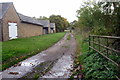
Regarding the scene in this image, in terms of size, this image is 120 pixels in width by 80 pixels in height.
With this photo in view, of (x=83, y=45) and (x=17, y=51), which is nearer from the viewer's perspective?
(x=17, y=51)

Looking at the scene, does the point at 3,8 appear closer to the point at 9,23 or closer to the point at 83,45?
the point at 9,23

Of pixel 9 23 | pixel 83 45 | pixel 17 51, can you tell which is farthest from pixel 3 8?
pixel 83 45

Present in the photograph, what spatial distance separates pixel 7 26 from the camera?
750 inches

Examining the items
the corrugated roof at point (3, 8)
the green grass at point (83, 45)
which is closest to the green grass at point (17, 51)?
the green grass at point (83, 45)

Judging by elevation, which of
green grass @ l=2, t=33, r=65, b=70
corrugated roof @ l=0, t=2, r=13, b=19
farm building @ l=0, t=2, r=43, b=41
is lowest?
green grass @ l=2, t=33, r=65, b=70

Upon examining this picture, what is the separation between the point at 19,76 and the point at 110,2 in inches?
201

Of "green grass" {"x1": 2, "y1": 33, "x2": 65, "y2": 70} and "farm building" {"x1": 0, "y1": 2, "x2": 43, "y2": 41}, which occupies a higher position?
"farm building" {"x1": 0, "y1": 2, "x2": 43, "y2": 41}

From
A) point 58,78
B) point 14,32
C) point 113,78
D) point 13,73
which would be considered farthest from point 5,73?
point 14,32

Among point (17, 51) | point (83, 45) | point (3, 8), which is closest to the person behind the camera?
point (17, 51)

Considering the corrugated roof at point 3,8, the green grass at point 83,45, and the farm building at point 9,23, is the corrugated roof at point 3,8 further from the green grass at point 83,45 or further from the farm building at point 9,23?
the green grass at point 83,45

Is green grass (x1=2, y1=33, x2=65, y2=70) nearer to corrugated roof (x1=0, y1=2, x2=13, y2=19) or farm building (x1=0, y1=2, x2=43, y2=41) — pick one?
farm building (x1=0, y1=2, x2=43, y2=41)

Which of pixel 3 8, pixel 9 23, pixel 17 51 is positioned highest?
pixel 3 8

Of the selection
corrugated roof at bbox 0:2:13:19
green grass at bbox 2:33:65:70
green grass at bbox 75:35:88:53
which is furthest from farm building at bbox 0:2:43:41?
green grass at bbox 75:35:88:53

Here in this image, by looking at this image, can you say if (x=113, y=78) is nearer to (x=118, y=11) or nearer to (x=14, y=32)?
(x=118, y=11)
